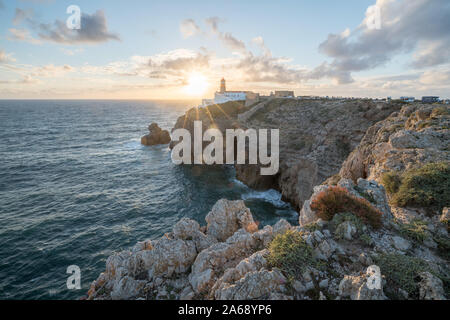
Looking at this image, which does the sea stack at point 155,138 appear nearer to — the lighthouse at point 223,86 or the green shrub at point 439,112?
the lighthouse at point 223,86

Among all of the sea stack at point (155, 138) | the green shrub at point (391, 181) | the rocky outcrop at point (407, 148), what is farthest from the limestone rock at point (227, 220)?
the sea stack at point (155, 138)

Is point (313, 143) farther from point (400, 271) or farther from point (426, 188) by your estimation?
point (400, 271)

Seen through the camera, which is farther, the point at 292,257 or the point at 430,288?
the point at 292,257

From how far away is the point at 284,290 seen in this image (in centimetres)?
591

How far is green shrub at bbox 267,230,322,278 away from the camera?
256 inches

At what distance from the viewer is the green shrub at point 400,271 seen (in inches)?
225

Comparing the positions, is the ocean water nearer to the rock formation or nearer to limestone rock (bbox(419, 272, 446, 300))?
the rock formation

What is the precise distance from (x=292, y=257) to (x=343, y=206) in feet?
13.2

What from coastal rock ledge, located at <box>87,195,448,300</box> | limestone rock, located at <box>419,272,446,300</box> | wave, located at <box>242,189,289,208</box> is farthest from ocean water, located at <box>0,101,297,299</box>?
limestone rock, located at <box>419,272,446,300</box>

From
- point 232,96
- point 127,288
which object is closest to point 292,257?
point 127,288

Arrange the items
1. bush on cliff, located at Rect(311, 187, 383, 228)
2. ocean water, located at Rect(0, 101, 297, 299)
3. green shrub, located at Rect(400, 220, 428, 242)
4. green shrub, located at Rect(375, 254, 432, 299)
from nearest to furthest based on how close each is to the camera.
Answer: green shrub, located at Rect(375, 254, 432, 299), green shrub, located at Rect(400, 220, 428, 242), bush on cliff, located at Rect(311, 187, 383, 228), ocean water, located at Rect(0, 101, 297, 299)

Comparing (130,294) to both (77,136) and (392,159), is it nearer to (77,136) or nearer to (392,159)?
(392,159)

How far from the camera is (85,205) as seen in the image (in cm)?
2819

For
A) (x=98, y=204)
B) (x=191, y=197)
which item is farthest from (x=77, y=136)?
(x=191, y=197)
